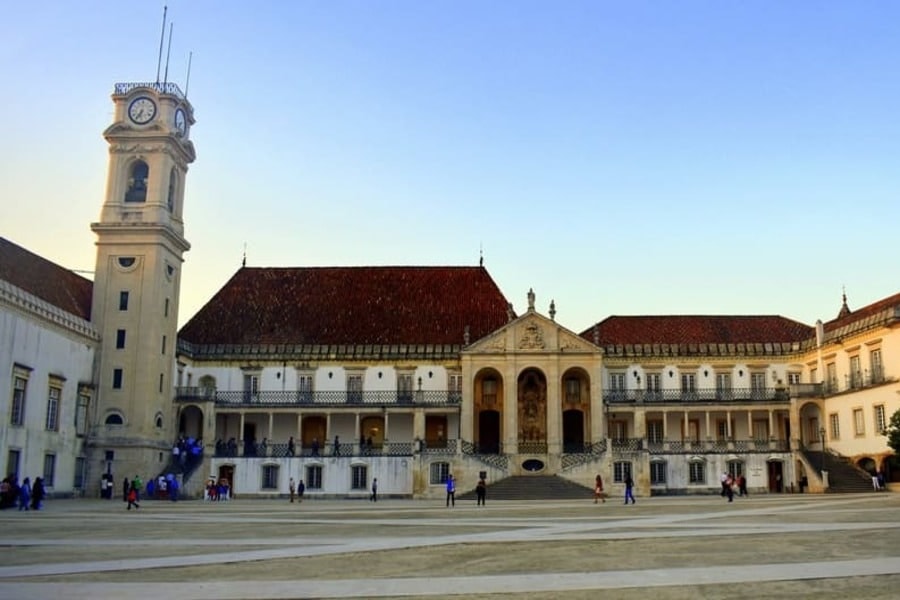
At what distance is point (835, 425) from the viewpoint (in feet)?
171

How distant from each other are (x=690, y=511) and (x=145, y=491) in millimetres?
29074

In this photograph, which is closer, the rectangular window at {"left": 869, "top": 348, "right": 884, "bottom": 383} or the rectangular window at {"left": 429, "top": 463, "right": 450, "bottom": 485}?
the rectangular window at {"left": 869, "top": 348, "right": 884, "bottom": 383}

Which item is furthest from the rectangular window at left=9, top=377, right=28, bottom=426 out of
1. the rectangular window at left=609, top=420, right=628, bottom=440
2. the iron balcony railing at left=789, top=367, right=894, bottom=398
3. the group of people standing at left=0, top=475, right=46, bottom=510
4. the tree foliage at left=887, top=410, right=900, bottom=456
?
the iron balcony railing at left=789, top=367, right=894, bottom=398

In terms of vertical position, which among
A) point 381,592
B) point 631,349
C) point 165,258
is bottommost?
point 381,592

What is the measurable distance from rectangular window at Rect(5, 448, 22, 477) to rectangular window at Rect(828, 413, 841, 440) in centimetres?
4224

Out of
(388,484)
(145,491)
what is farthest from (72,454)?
(388,484)

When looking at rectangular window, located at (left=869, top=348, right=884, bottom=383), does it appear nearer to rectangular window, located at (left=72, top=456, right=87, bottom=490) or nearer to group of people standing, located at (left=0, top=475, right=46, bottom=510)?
group of people standing, located at (left=0, top=475, right=46, bottom=510)

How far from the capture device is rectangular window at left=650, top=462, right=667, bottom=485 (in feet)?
165

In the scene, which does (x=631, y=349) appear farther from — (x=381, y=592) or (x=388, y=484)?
(x=381, y=592)

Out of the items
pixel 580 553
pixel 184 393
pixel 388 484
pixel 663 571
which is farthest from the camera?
pixel 184 393

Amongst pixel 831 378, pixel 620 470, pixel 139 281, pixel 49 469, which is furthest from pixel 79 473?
pixel 831 378

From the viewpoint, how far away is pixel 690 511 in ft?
95.4

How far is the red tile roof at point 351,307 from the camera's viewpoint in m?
57.8

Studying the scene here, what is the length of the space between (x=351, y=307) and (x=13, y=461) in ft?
80.1
